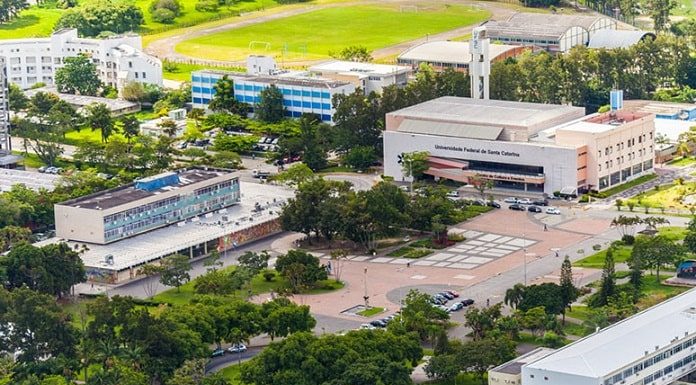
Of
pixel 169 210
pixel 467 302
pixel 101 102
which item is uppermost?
pixel 101 102

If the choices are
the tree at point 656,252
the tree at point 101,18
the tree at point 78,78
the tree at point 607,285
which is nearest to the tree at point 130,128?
the tree at point 78,78

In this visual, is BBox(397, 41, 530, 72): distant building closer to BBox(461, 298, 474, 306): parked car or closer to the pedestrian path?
the pedestrian path

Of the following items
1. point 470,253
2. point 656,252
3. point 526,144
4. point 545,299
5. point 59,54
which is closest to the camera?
point 545,299

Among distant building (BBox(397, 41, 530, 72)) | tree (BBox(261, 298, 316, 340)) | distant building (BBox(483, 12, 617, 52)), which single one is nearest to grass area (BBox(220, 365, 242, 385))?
tree (BBox(261, 298, 316, 340))

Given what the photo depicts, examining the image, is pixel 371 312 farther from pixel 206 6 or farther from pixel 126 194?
pixel 206 6

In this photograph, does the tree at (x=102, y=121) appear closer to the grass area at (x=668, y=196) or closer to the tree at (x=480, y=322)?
the grass area at (x=668, y=196)

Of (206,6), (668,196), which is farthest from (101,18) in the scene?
(668,196)

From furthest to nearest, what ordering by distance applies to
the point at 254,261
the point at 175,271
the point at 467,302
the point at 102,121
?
the point at 102,121
the point at 254,261
the point at 175,271
the point at 467,302
